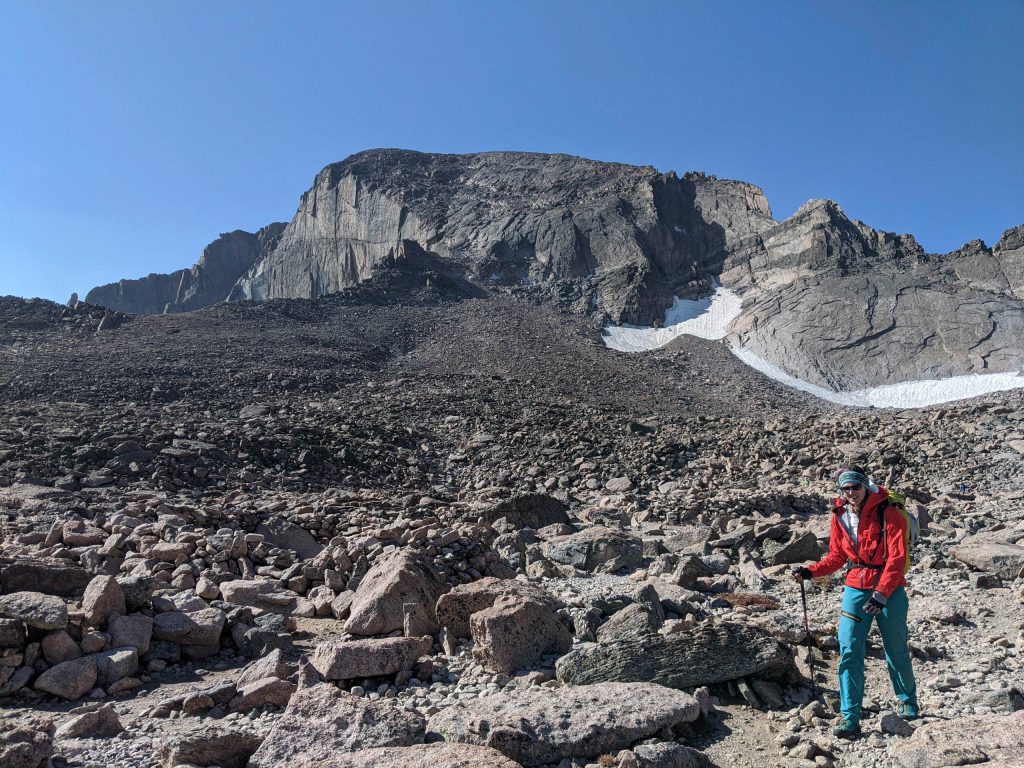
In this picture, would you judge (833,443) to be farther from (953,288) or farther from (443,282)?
(443,282)

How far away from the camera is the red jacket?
446cm

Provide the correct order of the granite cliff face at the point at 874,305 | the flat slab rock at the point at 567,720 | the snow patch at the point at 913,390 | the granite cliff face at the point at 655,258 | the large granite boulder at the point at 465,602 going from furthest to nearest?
the granite cliff face at the point at 655,258 → the granite cliff face at the point at 874,305 → the snow patch at the point at 913,390 → the large granite boulder at the point at 465,602 → the flat slab rock at the point at 567,720

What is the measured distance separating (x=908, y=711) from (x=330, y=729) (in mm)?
3606

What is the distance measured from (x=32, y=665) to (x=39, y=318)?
36.0 meters

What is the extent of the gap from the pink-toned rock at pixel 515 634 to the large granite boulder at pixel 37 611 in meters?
3.07

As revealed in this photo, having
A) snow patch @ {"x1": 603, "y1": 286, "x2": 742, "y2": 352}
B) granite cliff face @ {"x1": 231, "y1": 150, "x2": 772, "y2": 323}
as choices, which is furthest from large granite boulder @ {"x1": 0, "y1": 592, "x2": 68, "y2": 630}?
granite cliff face @ {"x1": 231, "y1": 150, "x2": 772, "y2": 323}

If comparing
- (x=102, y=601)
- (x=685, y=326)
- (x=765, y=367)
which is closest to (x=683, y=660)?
(x=102, y=601)

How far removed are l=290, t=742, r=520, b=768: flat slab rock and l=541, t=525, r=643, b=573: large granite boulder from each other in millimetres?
4856

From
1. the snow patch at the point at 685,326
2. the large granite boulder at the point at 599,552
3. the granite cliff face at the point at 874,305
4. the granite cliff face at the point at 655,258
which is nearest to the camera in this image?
the large granite boulder at the point at 599,552

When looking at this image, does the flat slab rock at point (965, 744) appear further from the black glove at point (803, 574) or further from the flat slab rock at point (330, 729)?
the flat slab rock at point (330, 729)

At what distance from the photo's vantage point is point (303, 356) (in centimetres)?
3194

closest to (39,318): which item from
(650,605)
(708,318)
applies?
(650,605)

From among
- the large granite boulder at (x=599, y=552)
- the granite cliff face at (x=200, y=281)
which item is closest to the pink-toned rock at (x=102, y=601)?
the large granite boulder at (x=599, y=552)

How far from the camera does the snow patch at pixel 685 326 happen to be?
49.5m
